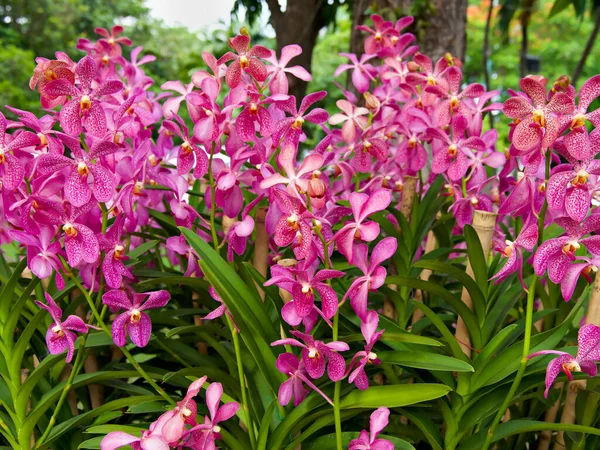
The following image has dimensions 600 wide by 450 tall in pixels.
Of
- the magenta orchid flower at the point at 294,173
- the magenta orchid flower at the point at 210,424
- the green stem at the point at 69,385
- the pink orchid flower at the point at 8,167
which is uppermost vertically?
the magenta orchid flower at the point at 294,173

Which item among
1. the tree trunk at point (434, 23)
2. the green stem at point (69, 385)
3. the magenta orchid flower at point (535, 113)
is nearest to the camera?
the magenta orchid flower at point (535, 113)

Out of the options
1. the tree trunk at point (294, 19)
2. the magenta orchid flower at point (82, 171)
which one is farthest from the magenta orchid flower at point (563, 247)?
the tree trunk at point (294, 19)

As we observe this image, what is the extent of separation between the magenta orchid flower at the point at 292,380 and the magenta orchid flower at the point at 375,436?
6 centimetres

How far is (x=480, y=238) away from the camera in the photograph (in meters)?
0.91

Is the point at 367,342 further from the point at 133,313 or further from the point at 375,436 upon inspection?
the point at 133,313

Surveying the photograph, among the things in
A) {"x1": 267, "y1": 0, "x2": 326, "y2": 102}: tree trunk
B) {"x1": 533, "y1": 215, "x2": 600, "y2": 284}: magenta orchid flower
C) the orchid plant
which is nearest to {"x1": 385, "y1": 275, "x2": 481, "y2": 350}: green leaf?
the orchid plant

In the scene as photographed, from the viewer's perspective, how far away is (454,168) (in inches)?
37.1

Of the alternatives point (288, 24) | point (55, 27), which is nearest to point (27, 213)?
point (288, 24)

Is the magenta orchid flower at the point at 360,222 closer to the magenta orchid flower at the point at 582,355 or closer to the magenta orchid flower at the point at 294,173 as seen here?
the magenta orchid flower at the point at 294,173

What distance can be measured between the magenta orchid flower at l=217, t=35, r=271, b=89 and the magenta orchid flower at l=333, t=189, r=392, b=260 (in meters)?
0.22

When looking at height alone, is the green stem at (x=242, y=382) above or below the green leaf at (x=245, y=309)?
below

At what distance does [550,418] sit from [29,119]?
0.94 m

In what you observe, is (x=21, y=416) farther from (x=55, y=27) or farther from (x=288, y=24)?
(x=55, y=27)

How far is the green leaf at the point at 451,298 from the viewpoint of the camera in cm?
88
